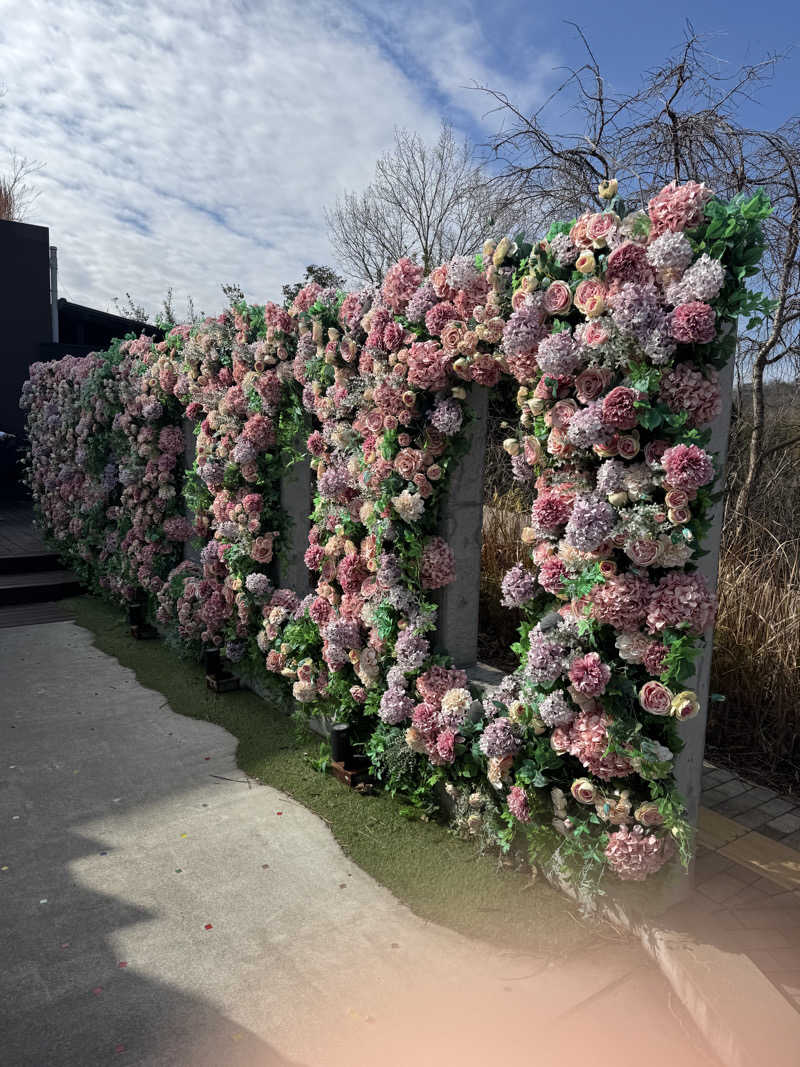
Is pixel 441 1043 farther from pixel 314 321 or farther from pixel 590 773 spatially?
pixel 314 321

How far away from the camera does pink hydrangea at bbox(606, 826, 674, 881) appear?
2695 mm

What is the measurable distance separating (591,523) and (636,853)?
1.21 metres

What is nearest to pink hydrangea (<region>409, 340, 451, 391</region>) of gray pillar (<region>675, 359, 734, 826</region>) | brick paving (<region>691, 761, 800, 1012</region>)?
gray pillar (<region>675, 359, 734, 826</region>)

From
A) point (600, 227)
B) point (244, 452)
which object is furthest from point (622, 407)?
point (244, 452)

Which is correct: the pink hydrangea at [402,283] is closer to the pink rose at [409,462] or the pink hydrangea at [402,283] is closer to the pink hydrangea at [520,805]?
the pink rose at [409,462]

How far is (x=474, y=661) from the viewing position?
3.86 meters

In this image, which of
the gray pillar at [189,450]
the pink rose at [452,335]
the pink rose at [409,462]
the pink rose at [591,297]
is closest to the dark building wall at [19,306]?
the gray pillar at [189,450]

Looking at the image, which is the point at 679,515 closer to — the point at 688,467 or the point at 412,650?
the point at 688,467

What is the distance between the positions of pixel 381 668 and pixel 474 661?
490 millimetres

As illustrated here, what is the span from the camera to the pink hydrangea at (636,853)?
2.70 metres

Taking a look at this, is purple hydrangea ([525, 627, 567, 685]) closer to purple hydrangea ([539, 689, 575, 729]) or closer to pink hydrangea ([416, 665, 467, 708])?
purple hydrangea ([539, 689, 575, 729])

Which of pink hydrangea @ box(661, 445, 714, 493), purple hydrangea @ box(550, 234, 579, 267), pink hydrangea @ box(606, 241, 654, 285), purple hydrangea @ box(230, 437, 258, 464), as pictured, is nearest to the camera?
pink hydrangea @ box(661, 445, 714, 493)

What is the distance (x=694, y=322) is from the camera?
2414mm

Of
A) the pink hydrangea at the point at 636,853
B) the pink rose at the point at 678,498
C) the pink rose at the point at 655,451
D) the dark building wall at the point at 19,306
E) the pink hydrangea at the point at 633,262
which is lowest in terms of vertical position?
the pink hydrangea at the point at 636,853
